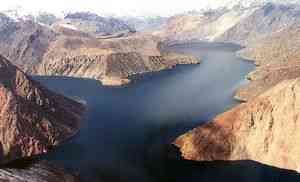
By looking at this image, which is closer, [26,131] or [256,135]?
[256,135]

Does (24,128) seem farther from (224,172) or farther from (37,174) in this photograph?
(224,172)

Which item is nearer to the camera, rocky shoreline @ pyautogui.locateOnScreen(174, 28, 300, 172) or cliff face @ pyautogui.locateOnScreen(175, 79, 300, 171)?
cliff face @ pyautogui.locateOnScreen(175, 79, 300, 171)

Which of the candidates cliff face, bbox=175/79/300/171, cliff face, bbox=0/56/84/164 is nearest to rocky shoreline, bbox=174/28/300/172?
cliff face, bbox=175/79/300/171

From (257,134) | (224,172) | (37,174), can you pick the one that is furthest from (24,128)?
(257,134)

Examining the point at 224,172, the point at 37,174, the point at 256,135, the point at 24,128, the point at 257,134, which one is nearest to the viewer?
the point at 37,174

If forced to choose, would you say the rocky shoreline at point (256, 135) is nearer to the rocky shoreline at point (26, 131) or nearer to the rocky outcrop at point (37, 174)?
the rocky outcrop at point (37, 174)

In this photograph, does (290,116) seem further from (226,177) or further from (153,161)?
(153,161)

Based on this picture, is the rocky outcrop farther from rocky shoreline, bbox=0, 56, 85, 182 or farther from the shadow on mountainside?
the shadow on mountainside
